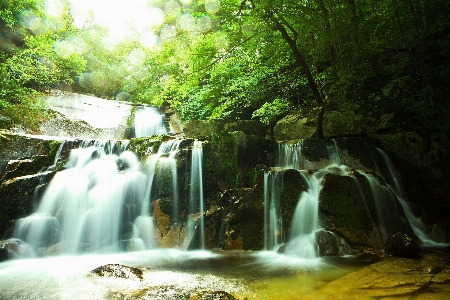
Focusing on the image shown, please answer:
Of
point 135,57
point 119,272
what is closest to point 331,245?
point 119,272

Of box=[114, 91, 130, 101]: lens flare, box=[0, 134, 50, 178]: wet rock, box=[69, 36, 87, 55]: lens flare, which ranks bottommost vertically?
box=[0, 134, 50, 178]: wet rock

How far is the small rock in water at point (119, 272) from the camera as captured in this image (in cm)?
430

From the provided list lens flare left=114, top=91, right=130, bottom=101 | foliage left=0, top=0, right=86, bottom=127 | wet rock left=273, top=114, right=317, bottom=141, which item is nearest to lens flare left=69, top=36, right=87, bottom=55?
foliage left=0, top=0, right=86, bottom=127

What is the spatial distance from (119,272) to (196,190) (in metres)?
3.81

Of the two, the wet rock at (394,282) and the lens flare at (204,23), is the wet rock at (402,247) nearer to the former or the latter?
the wet rock at (394,282)

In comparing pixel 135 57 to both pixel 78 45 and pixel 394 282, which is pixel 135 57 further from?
pixel 394 282

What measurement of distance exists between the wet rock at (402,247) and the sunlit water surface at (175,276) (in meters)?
1.41

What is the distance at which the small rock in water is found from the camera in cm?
430

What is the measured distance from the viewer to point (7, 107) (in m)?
11.8

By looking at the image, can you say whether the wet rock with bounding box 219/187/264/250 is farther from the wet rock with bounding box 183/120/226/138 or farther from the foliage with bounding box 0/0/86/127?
the foliage with bounding box 0/0/86/127

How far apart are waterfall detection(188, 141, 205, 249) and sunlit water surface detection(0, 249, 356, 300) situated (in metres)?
0.99

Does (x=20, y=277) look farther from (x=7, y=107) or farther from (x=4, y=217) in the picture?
(x=7, y=107)

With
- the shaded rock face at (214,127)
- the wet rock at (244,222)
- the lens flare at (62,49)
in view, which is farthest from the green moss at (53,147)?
the lens flare at (62,49)

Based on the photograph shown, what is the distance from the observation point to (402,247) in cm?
520
